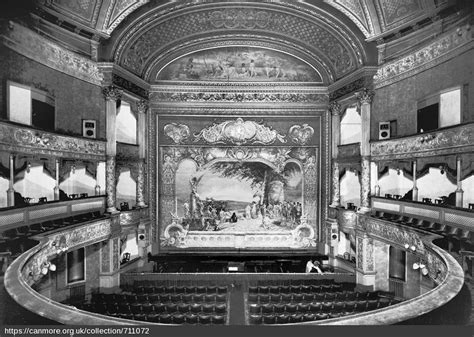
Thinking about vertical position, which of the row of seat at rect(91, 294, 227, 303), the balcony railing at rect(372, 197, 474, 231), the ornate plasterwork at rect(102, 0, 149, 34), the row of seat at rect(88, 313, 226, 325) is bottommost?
the row of seat at rect(91, 294, 227, 303)

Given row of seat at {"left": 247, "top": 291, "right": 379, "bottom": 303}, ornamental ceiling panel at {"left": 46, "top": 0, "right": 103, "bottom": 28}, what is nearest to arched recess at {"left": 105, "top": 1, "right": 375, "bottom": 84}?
ornamental ceiling panel at {"left": 46, "top": 0, "right": 103, "bottom": 28}

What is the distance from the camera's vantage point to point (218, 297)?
9.50 m

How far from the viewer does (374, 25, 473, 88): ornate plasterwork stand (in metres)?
8.06

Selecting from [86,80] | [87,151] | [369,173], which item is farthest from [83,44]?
[369,173]

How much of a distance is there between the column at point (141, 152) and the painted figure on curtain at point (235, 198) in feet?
5.36

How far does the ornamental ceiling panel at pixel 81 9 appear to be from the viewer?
9859mm

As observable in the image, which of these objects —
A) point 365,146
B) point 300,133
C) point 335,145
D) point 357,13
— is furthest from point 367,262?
point 357,13

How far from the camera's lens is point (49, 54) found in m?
9.34

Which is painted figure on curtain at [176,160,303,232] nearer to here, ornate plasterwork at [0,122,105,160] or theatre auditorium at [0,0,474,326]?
theatre auditorium at [0,0,474,326]

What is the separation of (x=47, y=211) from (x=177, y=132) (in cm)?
736

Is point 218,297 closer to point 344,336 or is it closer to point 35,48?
point 344,336

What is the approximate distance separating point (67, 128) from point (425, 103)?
10.9 metres

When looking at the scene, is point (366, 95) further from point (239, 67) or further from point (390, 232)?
point (239, 67)

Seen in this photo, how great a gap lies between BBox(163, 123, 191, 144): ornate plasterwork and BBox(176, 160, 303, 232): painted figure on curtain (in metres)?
1.10
